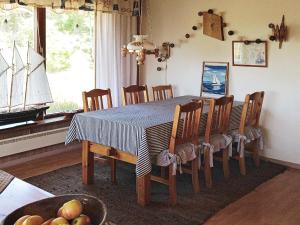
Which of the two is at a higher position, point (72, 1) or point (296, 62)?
point (72, 1)

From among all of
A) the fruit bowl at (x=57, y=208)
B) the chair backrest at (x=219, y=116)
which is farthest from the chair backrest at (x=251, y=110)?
the fruit bowl at (x=57, y=208)

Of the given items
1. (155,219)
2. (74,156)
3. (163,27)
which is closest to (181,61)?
(163,27)

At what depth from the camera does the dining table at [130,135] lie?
3055 millimetres

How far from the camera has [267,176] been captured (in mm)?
3965

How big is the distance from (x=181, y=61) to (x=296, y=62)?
5.14ft

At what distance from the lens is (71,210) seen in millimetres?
1095

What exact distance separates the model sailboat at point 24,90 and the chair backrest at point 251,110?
2.25 meters

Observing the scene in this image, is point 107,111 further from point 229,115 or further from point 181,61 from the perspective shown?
point 181,61

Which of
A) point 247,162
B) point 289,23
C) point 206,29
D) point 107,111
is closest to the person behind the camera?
point 107,111

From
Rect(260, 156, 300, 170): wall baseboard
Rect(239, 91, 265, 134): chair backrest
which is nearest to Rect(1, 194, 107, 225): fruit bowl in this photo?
Rect(239, 91, 265, 134): chair backrest

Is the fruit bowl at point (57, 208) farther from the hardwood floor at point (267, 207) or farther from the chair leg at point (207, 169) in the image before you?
the chair leg at point (207, 169)

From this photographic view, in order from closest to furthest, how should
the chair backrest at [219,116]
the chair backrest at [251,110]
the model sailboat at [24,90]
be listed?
the chair backrest at [219,116] → the chair backrest at [251,110] → the model sailboat at [24,90]

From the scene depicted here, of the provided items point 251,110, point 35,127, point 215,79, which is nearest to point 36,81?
point 35,127

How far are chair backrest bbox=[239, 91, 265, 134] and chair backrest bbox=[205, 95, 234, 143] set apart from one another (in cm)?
20
